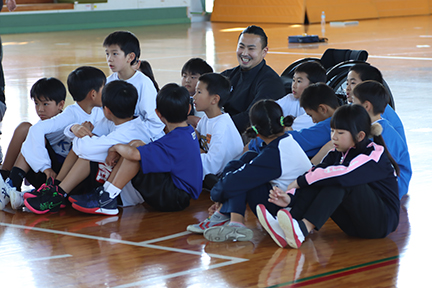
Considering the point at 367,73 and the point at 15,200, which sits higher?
the point at 367,73

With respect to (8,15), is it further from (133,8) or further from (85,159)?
(85,159)

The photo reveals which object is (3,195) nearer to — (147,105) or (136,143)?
(136,143)

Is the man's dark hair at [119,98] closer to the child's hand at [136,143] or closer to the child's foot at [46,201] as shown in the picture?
the child's hand at [136,143]

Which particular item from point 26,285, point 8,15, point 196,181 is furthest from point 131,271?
point 8,15

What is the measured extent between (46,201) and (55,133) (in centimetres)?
53

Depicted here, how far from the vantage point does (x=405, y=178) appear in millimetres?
3492

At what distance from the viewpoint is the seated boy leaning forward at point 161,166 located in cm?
339

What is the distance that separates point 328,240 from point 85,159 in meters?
1.41

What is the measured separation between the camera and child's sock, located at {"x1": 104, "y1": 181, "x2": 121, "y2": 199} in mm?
3426

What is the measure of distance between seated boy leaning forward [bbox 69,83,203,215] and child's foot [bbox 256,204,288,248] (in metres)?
0.71

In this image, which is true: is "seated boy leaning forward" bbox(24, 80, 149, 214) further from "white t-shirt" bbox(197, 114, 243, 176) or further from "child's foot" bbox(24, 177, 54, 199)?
"white t-shirt" bbox(197, 114, 243, 176)

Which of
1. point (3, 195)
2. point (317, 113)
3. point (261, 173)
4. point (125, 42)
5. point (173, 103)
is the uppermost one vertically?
point (125, 42)

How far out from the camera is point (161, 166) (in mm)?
3402

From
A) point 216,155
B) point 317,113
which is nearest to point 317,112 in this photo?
point 317,113
